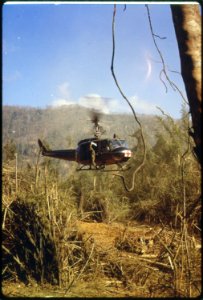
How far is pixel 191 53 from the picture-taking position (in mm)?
2709

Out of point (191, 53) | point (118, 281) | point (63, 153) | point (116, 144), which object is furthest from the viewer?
point (63, 153)

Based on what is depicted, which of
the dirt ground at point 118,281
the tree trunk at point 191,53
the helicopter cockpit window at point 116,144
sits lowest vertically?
the dirt ground at point 118,281

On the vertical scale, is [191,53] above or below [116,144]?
above

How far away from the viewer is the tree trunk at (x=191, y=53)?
2.67 meters

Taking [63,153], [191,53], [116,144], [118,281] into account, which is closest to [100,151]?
[116,144]

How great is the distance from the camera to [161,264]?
20.8ft

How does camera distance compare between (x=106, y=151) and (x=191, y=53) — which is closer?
(x=191, y=53)

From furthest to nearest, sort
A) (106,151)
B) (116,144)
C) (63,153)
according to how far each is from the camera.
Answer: (63,153), (116,144), (106,151)

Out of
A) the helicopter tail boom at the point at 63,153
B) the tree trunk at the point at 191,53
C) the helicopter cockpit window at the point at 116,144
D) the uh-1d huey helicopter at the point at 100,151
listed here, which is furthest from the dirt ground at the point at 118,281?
the helicopter tail boom at the point at 63,153

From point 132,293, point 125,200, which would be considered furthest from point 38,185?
point 125,200

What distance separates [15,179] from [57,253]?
1.67 metres

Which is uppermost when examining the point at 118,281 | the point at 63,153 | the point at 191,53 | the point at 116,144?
the point at 191,53

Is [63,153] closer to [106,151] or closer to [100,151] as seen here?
[100,151]

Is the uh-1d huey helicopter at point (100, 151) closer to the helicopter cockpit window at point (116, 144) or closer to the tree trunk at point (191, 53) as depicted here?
the helicopter cockpit window at point (116, 144)
